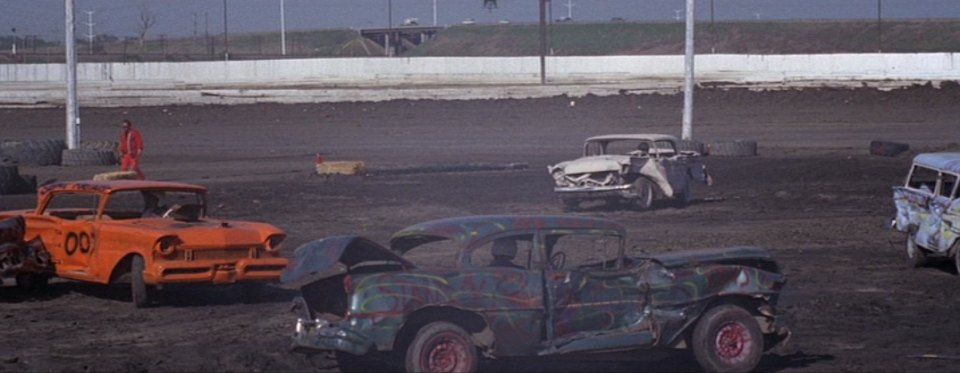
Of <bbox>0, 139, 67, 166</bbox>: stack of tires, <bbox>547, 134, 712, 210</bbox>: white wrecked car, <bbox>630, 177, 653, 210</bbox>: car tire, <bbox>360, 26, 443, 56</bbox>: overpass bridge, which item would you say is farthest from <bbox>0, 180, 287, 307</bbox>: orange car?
<bbox>360, 26, 443, 56</bbox>: overpass bridge

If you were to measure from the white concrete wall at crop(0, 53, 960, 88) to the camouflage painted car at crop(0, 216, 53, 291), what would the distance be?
52.1 metres

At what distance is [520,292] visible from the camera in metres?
9.55

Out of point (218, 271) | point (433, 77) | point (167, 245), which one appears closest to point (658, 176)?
point (218, 271)

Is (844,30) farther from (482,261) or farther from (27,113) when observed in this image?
(482,261)

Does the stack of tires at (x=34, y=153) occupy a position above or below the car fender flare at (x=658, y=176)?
above

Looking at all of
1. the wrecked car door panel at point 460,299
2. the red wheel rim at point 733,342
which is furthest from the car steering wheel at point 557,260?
the red wheel rim at point 733,342

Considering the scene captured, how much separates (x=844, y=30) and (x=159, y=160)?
8313cm

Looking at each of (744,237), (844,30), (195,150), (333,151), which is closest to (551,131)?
(333,151)

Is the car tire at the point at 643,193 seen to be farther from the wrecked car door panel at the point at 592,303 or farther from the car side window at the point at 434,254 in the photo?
the wrecked car door panel at the point at 592,303

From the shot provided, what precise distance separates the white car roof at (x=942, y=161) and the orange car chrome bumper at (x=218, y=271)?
25.9 feet

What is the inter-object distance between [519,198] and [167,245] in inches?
462

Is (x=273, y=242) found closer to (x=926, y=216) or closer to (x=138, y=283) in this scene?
(x=138, y=283)

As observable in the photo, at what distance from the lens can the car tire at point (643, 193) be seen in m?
22.7

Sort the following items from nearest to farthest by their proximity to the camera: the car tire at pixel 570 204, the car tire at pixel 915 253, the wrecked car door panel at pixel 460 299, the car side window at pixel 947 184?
the wrecked car door panel at pixel 460 299, the car side window at pixel 947 184, the car tire at pixel 915 253, the car tire at pixel 570 204
